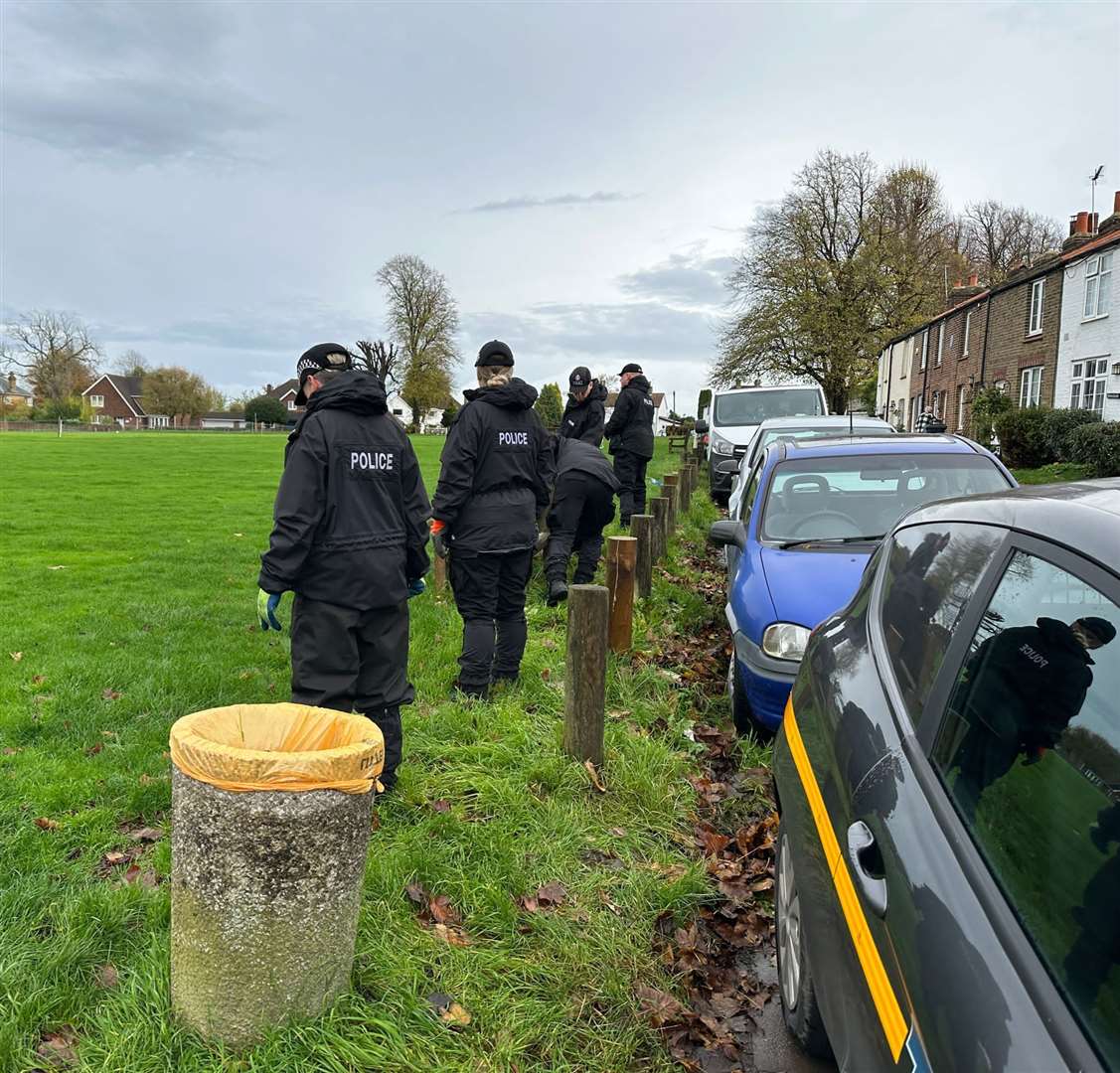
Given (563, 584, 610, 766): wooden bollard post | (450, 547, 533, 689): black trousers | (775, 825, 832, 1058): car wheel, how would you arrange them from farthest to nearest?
(450, 547, 533, 689): black trousers < (563, 584, 610, 766): wooden bollard post < (775, 825, 832, 1058): car wheel

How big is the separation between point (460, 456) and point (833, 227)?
44.6m

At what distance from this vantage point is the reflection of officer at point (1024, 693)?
5.11 feet

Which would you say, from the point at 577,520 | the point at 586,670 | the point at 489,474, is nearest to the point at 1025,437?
the point at 577,520

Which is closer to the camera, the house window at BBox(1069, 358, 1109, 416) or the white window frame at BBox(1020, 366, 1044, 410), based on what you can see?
the house window at BBox(1069, 358, 1109, 416)

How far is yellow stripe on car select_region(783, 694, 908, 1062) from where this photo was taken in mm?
1553

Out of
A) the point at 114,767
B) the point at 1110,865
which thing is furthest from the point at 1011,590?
the point at 114,767

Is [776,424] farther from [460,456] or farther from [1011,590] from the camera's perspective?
[1011,590]

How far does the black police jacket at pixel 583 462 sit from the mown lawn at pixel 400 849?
117 centimetres

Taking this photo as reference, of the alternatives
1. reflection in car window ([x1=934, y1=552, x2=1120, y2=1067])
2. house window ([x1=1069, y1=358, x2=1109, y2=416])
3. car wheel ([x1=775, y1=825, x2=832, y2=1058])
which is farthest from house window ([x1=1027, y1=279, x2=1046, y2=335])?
reflection in car window ([x1=934, y1=552, x2=1120, y2=1067])

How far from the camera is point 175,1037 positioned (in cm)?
231

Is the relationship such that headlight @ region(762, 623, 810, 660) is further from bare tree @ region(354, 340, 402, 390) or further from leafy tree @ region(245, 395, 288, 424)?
leafy tree @ region(245, 395, 288, 424)

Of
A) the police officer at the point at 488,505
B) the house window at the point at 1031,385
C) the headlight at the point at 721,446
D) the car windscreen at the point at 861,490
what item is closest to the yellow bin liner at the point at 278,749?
the police officer at the point at 488,505

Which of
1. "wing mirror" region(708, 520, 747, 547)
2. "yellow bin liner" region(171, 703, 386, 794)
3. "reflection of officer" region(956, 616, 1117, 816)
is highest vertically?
"reflection of officer" region(956, 616, 1117, 816)

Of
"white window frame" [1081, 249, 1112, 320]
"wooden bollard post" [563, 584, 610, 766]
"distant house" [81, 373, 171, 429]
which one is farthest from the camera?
"distant house" [81, 373, 171, 429]
